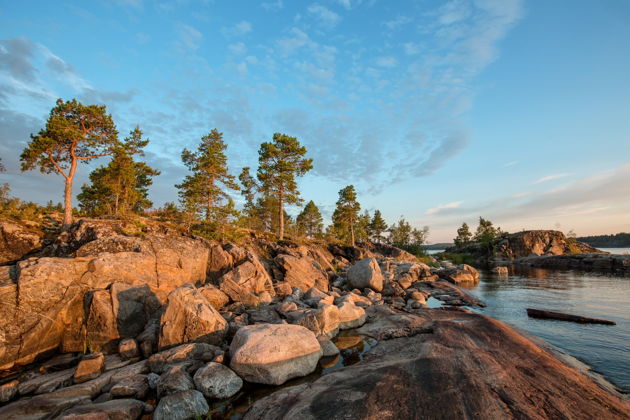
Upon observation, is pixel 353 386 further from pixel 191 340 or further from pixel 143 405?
pixel 191 340

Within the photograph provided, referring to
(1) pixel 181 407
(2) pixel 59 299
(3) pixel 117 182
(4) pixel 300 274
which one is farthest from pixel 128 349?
(3) pixel 117 182

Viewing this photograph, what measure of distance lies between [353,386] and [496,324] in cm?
1015

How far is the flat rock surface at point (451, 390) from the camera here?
626 cm

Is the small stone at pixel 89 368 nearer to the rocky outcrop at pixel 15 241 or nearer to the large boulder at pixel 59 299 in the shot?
the large boulder at pixel 59 299

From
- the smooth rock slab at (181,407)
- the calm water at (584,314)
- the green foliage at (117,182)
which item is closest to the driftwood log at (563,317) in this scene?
the calm water at (584,314)

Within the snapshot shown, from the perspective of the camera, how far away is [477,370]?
824 cm

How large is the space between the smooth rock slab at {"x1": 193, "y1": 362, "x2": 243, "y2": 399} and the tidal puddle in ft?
0.73

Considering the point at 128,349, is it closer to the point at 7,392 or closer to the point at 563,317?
the point at 7,392

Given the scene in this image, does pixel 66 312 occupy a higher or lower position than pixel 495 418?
higher

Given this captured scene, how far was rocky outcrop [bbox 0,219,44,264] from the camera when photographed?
15.9m

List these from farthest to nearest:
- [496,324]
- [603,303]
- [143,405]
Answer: [603,303]
[496,324]
[143,405]

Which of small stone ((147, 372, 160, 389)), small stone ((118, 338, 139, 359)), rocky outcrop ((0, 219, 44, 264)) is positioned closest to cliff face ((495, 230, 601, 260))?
small stone ((118, 338, 139, 359))

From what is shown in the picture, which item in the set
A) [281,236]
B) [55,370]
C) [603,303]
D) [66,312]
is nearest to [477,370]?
[55,370]

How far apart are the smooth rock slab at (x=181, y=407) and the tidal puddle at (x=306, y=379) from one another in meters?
0.36
